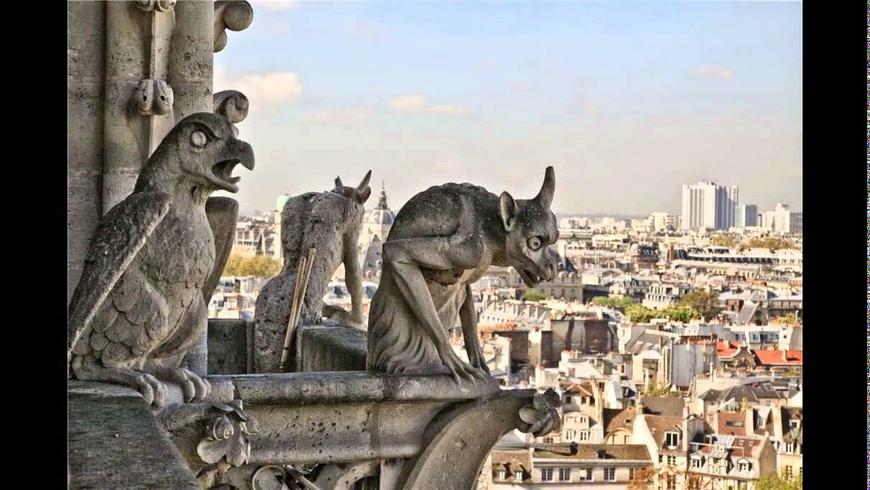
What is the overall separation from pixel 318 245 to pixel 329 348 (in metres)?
0.98

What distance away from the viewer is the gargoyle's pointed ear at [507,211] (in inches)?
170

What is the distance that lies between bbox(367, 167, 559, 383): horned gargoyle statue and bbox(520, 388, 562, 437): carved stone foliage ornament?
0.18 meters

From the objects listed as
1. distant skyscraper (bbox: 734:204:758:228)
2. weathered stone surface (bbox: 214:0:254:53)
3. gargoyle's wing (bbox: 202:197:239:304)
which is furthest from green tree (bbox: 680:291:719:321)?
gargoyle's wing (bbox: 202:197:239:304)

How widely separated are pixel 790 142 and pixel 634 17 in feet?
17.8

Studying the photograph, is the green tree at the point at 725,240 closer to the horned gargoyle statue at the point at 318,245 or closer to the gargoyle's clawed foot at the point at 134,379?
the horned gargoyle statue at the point at 318,245

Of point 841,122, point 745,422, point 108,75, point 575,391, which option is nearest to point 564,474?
point 575,391

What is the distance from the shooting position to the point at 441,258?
14.3 ft

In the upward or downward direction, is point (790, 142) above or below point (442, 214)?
above

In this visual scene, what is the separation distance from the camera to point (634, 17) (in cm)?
4150

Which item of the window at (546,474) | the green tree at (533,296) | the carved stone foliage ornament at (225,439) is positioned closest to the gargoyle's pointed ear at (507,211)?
the carved stone foliage ornament at (225,439)

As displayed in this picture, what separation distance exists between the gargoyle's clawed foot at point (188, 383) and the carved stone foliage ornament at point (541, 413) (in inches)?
45.3

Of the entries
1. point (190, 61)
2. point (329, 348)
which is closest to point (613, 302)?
point (329, 348)
